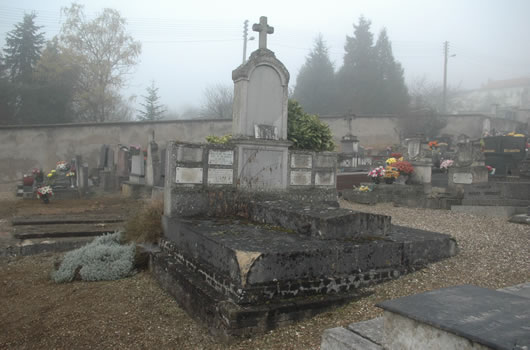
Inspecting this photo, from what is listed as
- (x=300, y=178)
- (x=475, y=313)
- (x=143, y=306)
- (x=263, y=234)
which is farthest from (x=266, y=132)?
(x=475, y=313)

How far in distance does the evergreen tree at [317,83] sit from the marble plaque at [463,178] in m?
25.1

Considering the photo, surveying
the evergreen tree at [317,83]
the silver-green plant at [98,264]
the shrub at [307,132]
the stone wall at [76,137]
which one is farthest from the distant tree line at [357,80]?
the silver-green plant at [98,264]

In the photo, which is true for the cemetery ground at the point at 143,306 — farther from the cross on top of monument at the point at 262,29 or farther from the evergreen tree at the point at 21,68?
the evergreen tree at the point at 21,68

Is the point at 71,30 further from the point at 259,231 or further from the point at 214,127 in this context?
the point at 259,231

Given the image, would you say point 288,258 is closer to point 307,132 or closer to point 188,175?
point 188,175

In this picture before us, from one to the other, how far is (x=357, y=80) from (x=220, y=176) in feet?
106

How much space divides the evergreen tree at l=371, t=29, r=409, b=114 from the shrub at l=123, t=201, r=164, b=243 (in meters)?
29.7

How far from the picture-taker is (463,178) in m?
10.2

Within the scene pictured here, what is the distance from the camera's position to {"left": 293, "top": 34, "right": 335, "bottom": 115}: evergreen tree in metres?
35.5

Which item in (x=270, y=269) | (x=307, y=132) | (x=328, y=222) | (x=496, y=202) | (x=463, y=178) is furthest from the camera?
(x=463, y=178)

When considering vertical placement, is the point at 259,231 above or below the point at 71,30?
below

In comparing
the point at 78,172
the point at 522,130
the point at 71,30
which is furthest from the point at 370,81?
the point at 78,172

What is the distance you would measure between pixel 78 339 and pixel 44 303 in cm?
109

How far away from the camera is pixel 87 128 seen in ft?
66.4
